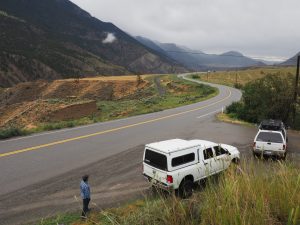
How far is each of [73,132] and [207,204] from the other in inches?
827

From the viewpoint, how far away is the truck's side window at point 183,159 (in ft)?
40.5

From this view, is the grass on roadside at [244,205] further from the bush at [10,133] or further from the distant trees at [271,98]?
the distant trees at [271,98]

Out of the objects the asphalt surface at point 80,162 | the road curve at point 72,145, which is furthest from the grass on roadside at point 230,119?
the road curve at point 72,145

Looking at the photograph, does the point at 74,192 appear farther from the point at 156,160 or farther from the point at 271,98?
the point at 271,98

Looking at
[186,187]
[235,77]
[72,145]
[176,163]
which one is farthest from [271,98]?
[235,77]

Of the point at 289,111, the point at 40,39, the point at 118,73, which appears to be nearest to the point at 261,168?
the point at 289,111

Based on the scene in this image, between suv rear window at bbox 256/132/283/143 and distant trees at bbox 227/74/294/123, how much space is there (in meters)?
12.8

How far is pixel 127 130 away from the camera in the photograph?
85.4ft

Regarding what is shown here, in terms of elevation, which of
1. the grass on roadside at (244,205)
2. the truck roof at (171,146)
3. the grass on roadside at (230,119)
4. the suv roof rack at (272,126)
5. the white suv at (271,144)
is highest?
the grass on roadside at (244,205)

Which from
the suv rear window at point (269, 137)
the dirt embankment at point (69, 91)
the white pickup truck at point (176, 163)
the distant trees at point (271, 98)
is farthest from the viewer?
the dirt embankment at point (69, 91)

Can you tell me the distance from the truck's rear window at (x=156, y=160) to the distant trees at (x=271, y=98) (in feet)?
68.4

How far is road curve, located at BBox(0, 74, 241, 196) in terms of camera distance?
14969 millimetres

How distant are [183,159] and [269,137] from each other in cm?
794

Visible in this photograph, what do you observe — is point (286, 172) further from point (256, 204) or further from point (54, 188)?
point (54, 188)
